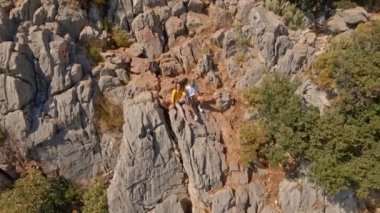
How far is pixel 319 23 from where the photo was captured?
59.7ft

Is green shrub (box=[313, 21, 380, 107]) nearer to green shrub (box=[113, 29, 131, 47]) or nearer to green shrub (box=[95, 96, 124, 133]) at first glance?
green shrub (box=[95, 96, 124, 133])

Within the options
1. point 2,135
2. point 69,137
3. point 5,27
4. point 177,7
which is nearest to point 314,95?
point 177,7

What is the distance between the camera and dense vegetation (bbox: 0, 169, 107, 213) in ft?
52.7

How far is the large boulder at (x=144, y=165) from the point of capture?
53.7 ft

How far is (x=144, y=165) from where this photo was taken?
1642 centimetres

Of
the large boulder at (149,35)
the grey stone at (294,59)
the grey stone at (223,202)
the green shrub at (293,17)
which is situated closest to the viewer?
the grey stone at (223,202)

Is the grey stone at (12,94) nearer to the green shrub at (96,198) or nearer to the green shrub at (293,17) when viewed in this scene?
the green shrub at (96,198)

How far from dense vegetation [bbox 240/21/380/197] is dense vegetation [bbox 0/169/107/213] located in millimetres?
6225

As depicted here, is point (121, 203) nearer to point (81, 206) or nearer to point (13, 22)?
point (81, 206)

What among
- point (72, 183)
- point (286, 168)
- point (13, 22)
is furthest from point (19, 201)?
point (286, 168)

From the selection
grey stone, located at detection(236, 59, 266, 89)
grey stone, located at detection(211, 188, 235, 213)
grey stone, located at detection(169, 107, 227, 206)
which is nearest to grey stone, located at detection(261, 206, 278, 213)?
grey stone, located at detection(211, 188, 235, 213)

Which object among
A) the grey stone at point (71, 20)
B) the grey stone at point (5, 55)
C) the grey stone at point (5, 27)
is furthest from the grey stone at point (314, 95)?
the grey stone at point (5, 27)

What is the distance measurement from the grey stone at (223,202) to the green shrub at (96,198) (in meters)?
4.23

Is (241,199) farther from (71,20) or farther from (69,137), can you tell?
(71,20)
